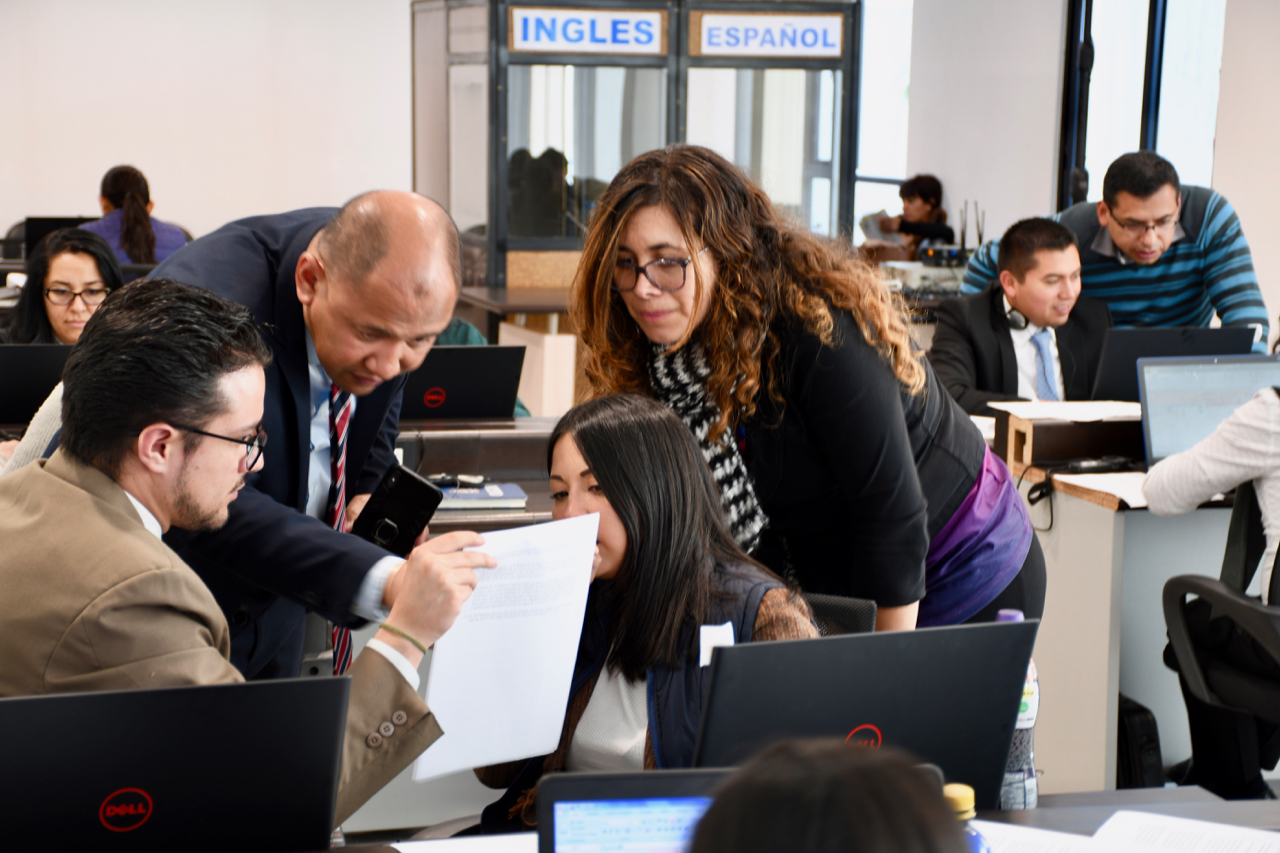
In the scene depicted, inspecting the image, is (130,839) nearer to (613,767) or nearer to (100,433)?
(100,433)

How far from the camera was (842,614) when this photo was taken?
59.9 inches

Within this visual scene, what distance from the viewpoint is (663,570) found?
1571 mm

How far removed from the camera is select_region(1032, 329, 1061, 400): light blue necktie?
365 centimetres

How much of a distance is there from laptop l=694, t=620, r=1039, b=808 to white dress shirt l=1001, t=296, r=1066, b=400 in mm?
2609

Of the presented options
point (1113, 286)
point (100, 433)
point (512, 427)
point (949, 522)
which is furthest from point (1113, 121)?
point (100, 433)

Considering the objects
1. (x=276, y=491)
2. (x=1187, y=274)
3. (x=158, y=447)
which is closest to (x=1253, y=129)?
(x=1187, y=274)

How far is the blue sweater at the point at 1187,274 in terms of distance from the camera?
12.3ft

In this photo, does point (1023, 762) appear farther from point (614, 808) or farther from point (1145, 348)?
point (1145, 348)

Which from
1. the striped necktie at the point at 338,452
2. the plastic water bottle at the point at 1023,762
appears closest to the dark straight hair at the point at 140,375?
the striped necktie at the point at 338,452

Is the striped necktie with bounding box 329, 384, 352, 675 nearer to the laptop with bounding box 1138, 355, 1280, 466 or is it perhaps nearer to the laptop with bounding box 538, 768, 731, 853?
the laptop with bounding box 538, 768, 731, 853

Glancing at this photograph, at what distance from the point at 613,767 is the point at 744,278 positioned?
2.13ft

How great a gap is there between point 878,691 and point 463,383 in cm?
209

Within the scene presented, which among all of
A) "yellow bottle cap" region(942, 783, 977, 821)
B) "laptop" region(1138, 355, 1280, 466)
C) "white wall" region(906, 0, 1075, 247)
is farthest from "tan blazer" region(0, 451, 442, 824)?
"white wall" region(906, 0, 1075, 247)

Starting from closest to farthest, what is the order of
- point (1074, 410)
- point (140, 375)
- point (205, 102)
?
1. point (140, 375)
2. point (1074, 410)
3. point (205, 102)
